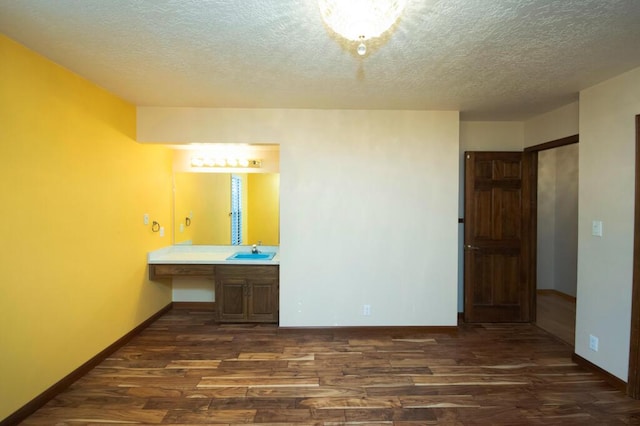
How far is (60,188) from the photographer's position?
2.40 m

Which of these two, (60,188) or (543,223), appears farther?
(543,223)

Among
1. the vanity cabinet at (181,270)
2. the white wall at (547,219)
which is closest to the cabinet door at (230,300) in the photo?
the vanity cabinet at (181,270)

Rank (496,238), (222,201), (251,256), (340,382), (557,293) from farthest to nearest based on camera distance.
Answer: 1. (557,293)
2. (222,201)
3. (251,256)
4. (496,238)
5. (340,382)

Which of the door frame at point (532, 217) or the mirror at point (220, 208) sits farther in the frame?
the mirror at point (220, 208)

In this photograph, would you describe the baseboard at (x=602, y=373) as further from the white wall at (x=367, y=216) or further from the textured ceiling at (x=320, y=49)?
the textured ceiling at (x=320, y=49)

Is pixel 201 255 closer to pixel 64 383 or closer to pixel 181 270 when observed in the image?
pixel 181 270

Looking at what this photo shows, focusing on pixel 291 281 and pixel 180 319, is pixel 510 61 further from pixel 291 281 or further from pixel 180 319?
pixel 180 319

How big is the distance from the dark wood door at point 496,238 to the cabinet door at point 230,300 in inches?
113

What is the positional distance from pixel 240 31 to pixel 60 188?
195cm

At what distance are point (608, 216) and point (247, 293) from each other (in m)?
3.72

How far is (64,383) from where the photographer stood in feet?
7.92

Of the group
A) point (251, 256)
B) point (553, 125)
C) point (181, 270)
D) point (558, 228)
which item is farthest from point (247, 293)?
point (558, 228)

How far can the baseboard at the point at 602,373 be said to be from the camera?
2.44 m

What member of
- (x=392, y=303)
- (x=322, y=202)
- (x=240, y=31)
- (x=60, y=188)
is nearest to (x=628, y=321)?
(x=392, y=303)
